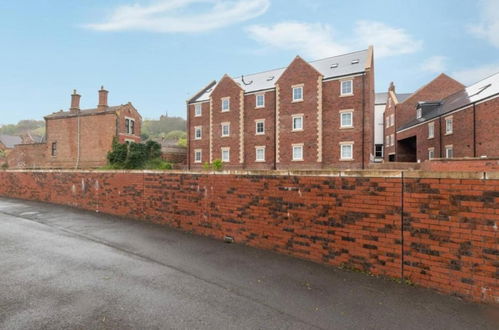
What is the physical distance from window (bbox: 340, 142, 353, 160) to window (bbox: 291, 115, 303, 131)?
462 cm

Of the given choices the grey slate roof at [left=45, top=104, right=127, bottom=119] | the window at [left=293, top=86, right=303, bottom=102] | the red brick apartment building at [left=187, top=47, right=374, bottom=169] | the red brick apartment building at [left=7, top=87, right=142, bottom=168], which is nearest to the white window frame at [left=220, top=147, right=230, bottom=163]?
the red brick apartment building at [left=187, top=47, right=374, bottom=169]

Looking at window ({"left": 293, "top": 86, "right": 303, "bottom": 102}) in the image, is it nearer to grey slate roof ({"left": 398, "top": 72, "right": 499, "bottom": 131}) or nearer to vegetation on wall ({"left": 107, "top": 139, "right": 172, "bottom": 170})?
grey slate roof ({"left": 398, "top": 72, "right": 499, "bottom": 131})

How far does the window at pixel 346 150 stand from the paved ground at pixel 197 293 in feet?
75.0

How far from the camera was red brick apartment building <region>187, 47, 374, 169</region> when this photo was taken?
26.1 metres

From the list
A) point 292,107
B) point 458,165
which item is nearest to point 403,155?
point 292,107

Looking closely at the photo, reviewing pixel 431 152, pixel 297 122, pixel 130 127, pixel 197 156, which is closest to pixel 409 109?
A: pixel 431 152

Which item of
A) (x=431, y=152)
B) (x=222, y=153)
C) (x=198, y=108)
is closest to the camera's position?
(x=431, y=152)

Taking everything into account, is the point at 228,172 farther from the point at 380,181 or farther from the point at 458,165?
the point at 458,165

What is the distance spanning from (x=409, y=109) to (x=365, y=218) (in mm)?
40130

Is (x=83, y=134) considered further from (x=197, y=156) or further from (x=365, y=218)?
(x=365, y=218)

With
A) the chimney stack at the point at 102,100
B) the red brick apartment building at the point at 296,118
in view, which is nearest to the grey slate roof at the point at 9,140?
the chimney stack at the point at 102,100

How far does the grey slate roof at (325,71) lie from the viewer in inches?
1072

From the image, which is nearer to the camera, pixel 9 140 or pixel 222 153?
pixel 222 153

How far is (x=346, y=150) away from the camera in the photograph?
1041 inches
